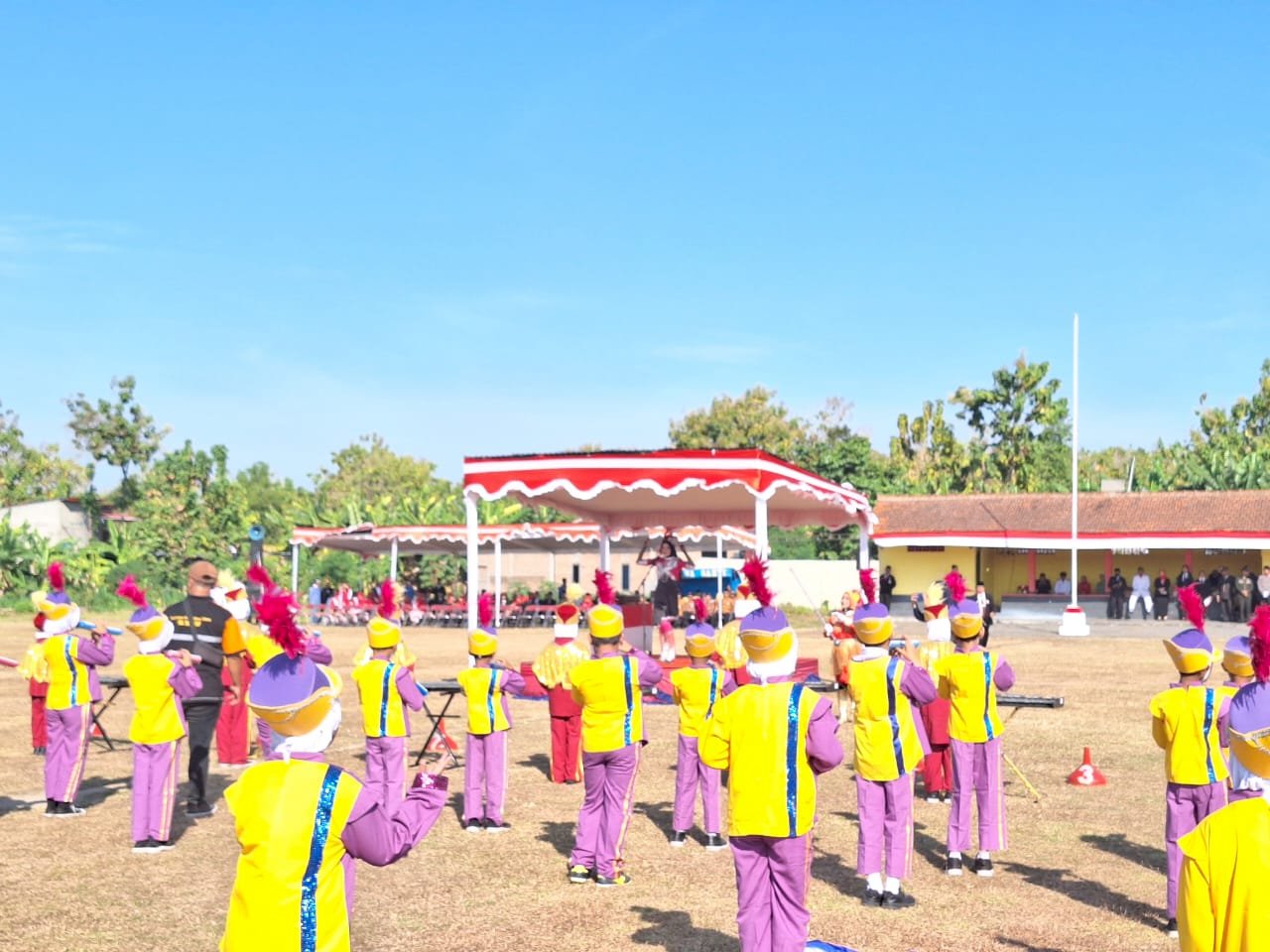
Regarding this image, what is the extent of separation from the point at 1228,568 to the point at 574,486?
29113mm

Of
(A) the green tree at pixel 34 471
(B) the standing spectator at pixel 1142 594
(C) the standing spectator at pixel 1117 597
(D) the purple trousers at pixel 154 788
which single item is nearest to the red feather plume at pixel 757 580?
(D) the purple trousers at pixel 154 788

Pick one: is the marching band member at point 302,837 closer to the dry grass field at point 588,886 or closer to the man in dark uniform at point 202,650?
the dry grass field at point 588,886

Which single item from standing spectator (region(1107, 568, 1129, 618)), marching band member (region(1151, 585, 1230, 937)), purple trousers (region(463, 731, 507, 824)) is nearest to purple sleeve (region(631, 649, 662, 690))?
purple trousers (region(463, 731, 507, 824))

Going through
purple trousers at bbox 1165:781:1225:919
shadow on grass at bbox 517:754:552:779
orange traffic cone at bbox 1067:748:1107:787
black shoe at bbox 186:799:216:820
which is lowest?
shadow on grass at bbox 517:754:552:779

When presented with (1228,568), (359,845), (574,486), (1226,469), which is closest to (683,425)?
(1226,469)

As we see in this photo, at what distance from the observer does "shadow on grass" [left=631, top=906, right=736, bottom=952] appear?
7.23 metres

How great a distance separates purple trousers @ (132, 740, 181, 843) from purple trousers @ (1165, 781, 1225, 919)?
21.9 ft

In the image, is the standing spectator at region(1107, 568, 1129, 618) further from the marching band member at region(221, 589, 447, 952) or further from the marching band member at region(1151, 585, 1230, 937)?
the marching band member at region(221, 589, 447, 952)

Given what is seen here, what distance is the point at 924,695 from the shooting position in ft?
26.0

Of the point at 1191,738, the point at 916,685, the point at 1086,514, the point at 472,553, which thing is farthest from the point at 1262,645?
the point at 1086,514

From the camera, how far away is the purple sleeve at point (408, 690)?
380 inches

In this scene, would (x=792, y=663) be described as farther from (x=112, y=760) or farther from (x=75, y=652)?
(x=112, y=760)

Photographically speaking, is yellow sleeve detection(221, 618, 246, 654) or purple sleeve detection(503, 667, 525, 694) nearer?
purple sleeve detection(503, 667, 525, 694)

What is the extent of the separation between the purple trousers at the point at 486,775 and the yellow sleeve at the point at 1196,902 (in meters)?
7.18
